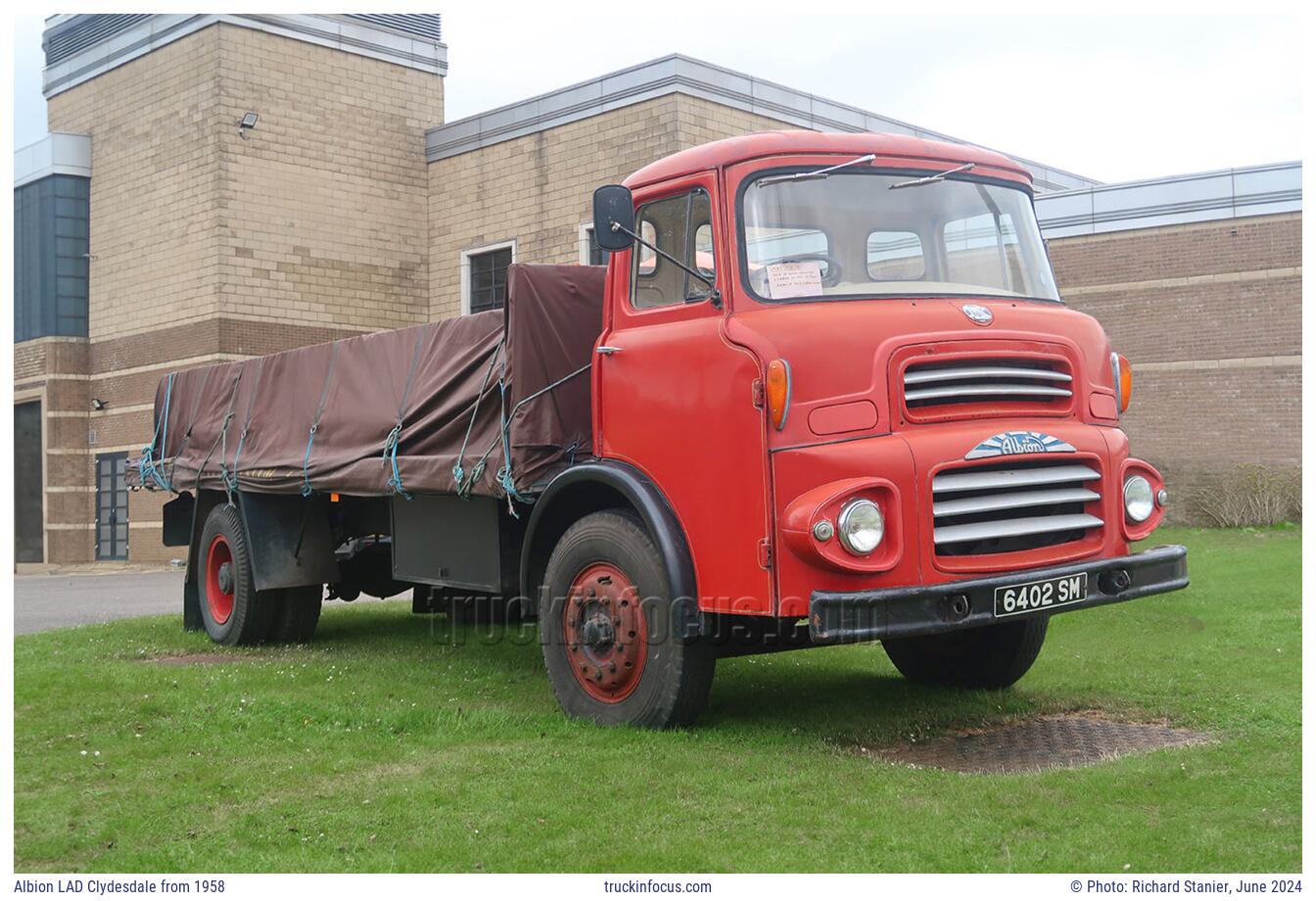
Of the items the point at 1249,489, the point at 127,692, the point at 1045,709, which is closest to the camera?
the point at 1045,709

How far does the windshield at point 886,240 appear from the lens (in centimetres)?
675

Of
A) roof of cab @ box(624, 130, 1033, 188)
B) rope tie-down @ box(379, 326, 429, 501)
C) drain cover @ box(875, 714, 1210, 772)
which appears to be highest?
roof of cab @ box(624, 130, 1033, 188)

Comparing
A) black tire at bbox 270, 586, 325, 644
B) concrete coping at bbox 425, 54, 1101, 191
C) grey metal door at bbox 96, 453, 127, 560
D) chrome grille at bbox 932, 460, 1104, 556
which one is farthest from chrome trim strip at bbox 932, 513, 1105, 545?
grey metal door at bbox 96, 453, 127, 560

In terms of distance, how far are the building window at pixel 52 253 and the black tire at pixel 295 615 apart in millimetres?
19747

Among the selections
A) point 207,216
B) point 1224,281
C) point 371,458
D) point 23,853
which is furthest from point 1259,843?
point 207,216

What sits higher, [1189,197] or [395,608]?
[1189,197]

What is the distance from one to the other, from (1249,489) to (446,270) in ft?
49.9

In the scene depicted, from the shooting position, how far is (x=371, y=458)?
9.34 meters

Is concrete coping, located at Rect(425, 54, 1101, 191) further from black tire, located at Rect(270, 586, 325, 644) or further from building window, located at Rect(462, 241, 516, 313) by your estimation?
black tire, located at Rect(270, 586, 325, 644)

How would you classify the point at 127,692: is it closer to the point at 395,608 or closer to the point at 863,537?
the point at 863,537

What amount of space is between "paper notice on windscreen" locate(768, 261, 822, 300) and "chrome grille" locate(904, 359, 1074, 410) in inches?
27.3

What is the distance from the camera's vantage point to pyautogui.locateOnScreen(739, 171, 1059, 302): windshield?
266 inches

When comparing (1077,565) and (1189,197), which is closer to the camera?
(1077,565)

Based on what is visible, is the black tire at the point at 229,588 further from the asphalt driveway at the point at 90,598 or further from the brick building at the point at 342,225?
the brick building at the point at 342,225
